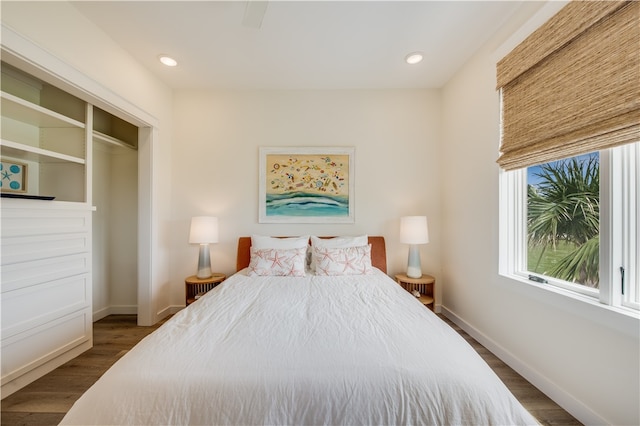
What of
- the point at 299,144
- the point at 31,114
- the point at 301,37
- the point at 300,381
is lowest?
the point at 300,381

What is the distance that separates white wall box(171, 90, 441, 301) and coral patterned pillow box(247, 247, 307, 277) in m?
0.47

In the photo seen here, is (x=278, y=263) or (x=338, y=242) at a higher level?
(x=338, y=242)

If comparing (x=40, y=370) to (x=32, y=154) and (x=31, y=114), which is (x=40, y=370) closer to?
(x=32, y=154)

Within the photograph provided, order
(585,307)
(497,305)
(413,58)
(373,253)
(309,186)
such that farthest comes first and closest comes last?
(309,186) → (373,253) → (413,58) → (497,305) → (585,307)

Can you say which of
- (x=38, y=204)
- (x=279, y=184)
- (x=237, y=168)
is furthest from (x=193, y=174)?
(x=38, y=204)

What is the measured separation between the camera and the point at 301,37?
1.94 metres

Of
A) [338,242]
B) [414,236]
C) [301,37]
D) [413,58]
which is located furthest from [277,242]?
[413,58]

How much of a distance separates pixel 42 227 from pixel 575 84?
366 cm

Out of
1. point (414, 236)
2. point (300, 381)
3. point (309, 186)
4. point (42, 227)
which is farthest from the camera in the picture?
point (309, 186)

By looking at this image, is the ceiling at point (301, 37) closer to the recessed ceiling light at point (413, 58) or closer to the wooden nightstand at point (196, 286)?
the recessed ceiling light at point (413, 58)

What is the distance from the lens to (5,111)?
63.7 inches

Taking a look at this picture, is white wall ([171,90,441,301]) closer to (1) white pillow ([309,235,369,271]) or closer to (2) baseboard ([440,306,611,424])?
(1) white pillow ([309,235,369,271])

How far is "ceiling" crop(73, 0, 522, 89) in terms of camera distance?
167 cm

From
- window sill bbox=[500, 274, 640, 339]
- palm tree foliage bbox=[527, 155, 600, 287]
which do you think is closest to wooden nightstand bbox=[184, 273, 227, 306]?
window sill bbox=[500, 274, 640, 339]
